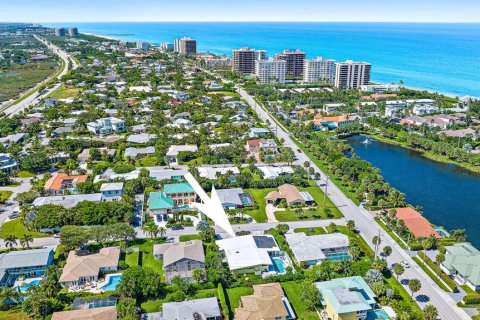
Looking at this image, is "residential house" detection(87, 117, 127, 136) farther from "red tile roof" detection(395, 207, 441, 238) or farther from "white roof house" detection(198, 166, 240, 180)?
"red tile roof" detection(395, 207, 441, 238)

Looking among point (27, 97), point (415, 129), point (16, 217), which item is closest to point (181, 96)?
point (27, 97)

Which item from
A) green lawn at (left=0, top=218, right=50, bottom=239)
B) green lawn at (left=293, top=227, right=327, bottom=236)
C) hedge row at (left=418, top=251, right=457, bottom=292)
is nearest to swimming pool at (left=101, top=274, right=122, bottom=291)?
green lawn at (left=0, top=218, right=50, bottom=239)

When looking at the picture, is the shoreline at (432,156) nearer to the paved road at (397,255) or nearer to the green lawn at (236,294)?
the paved road at (397,255)

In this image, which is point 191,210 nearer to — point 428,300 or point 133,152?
point 133,152

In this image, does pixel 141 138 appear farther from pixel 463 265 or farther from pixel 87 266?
pixel 463 265

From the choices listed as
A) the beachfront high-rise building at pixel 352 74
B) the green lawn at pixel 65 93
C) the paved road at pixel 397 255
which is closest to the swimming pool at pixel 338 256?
the paved road at pixel 397 255

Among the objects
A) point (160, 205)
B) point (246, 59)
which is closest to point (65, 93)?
point (246, 59)
